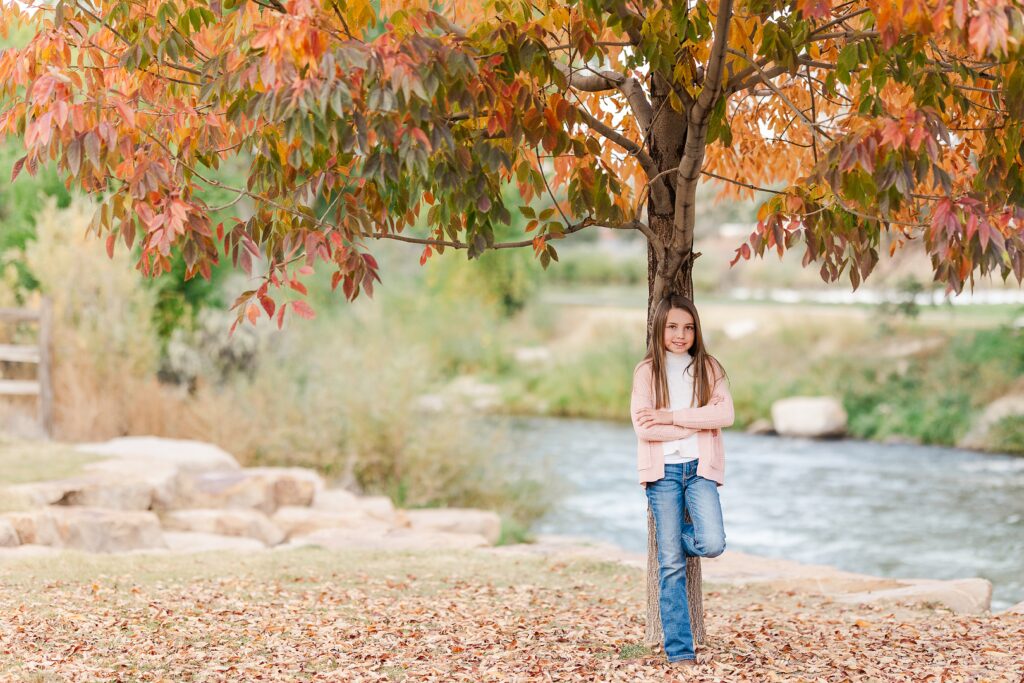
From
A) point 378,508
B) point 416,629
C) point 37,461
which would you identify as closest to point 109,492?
point 37,461

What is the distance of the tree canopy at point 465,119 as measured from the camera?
10.9 feet

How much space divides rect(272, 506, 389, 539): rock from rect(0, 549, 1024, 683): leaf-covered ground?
2167mm

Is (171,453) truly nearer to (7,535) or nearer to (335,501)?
(335,501)

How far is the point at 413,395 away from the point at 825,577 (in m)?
6.12

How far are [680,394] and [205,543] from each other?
5.05 metres

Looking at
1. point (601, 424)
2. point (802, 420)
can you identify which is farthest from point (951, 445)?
point (601, 424)

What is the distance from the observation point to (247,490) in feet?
32.4

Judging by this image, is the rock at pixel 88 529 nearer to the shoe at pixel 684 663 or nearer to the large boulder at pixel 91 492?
the large boulder at pixel 91 492

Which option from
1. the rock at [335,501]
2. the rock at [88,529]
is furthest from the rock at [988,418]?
the rock at [88,529]

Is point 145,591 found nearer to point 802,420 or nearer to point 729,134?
point 729,134

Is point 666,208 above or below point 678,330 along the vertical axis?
above

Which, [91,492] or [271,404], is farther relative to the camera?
[271,404]

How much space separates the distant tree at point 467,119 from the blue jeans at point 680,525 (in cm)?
84

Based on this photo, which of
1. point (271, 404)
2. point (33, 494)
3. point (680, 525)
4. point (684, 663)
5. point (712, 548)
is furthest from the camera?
point (271, 404)
